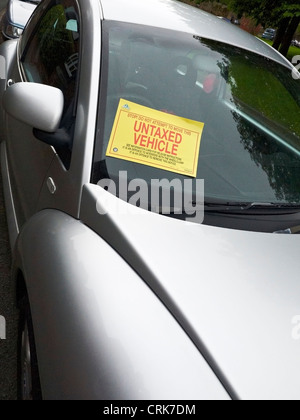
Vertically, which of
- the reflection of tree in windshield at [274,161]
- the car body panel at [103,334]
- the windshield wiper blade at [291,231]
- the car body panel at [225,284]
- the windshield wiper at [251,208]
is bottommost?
the car body panel at [103,334]

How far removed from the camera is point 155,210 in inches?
62.0

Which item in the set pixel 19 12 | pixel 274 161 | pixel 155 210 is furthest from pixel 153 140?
pixel 19 12

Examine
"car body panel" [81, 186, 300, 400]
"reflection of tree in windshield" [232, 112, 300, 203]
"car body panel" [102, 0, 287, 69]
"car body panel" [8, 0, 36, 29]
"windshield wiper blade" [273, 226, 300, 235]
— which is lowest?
"car body panel" [8, 0, 36, 29]

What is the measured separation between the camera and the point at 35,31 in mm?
2967

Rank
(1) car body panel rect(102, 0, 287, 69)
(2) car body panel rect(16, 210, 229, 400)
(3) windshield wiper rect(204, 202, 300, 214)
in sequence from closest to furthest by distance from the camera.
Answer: (2) car body panel rect(16, 210, 229, 400), (3) windshield wiper rect(204, 202, 300, 214), (1) car body panel rect(102, 0, 287, 69)

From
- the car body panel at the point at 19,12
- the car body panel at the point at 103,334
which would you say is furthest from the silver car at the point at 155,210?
the car body panel at the point at 19,12

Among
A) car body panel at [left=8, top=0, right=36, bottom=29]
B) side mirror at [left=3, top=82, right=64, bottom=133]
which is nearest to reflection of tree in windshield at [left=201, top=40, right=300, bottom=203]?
side mirror at [left=3, top=82, right=64, bottom=133]

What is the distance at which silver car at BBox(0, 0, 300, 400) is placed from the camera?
115cm

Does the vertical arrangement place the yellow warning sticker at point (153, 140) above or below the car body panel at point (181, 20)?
below

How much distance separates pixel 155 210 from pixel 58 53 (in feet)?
3.90

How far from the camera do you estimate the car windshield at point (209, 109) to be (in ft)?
5.58

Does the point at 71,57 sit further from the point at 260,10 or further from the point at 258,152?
the point at 260,10

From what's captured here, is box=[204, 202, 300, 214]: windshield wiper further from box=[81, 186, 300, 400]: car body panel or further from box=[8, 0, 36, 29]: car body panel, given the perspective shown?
box=[8, 0, 36, 29]: car body panel

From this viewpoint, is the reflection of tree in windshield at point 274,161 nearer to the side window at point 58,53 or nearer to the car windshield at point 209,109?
the car windshield at point 209,109
